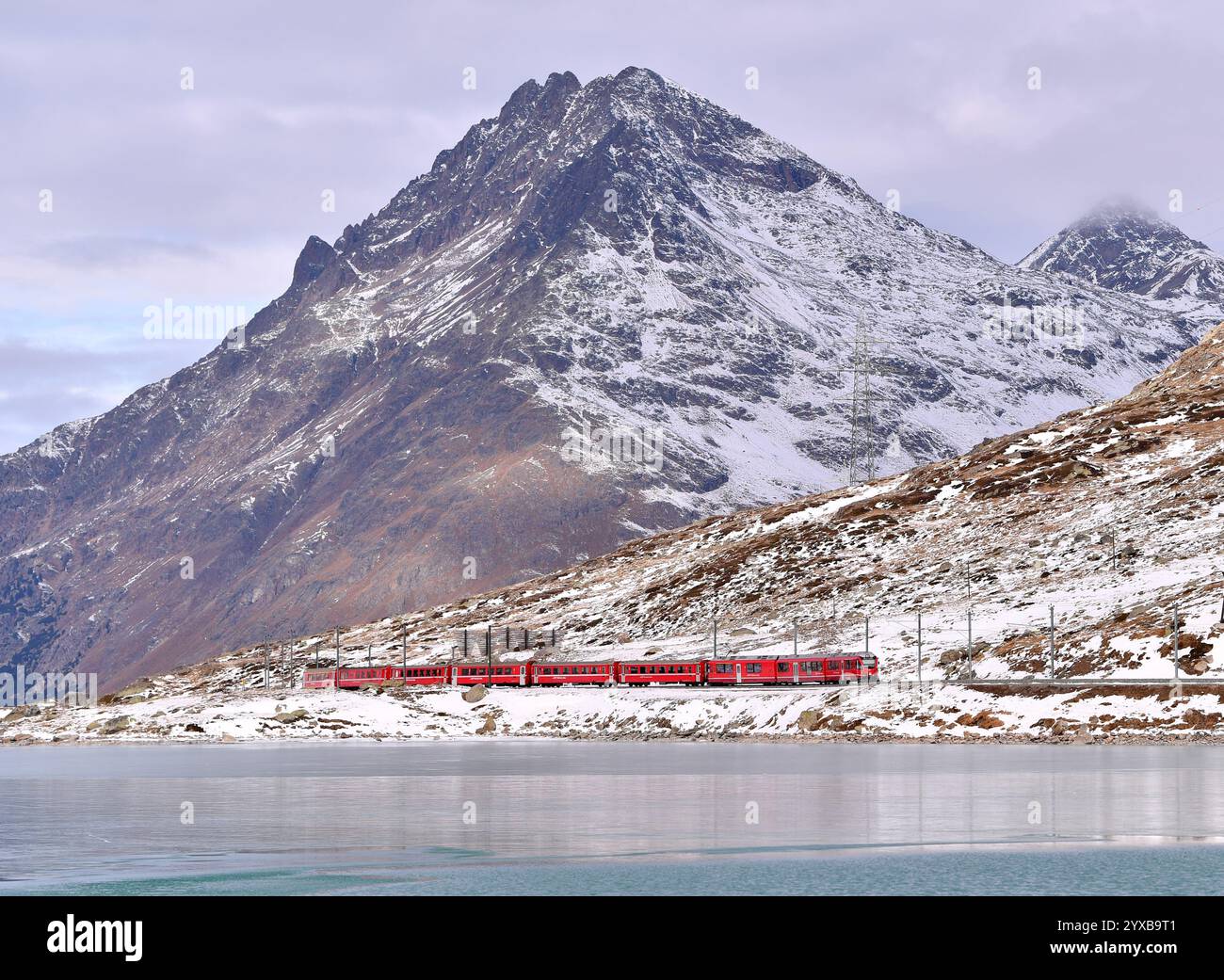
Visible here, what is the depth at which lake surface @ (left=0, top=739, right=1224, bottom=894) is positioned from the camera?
31359mm

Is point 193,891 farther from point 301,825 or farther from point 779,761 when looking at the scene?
point 779,761

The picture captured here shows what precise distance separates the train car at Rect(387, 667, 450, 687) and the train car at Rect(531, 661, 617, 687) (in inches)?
482

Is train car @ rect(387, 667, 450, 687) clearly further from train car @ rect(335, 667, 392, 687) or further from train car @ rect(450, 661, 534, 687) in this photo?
train car @ rect(335, 667, 392, 687)

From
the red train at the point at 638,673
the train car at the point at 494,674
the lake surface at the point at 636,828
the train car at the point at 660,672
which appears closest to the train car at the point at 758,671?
the red train at the point at 638,673

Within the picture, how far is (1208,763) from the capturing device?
7212cm

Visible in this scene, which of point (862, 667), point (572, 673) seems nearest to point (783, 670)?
point (862, 667)

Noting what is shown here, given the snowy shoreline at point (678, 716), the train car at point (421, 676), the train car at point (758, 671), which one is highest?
the train car at point (758, 671)

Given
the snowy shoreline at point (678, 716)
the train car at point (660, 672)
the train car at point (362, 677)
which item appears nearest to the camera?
the snowy shoreline at point (678, 716)

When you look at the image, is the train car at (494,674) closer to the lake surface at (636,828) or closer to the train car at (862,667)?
the train car at (862,667)

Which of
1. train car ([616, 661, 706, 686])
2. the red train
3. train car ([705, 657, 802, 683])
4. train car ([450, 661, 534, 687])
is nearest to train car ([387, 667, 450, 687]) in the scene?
the red train

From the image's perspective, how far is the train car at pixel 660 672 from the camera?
156250mm

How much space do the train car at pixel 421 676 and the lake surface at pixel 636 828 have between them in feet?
310

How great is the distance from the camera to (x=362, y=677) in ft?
612
